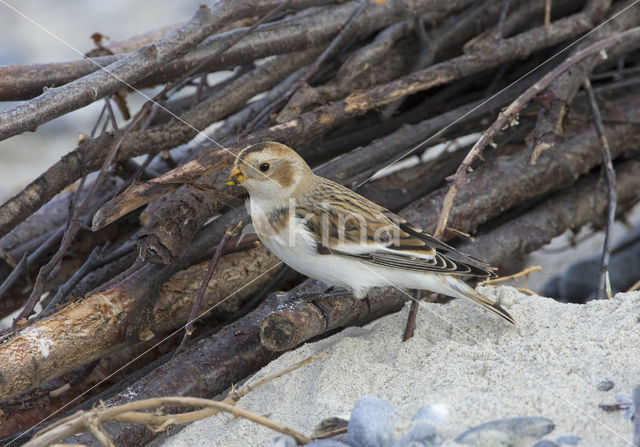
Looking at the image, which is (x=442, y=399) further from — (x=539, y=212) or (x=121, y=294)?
(x=539, y=212)

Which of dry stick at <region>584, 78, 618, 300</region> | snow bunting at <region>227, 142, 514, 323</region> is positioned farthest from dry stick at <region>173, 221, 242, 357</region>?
dry stick at <region>584, 78, 618, 300</region>

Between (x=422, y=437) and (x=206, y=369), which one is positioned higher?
(x=422, y=437)

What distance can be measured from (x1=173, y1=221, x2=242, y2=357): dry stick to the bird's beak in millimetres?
212

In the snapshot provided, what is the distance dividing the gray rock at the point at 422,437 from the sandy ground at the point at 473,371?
6 centimetres

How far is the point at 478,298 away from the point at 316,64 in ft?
5.10

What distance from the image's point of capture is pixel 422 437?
1759 mm

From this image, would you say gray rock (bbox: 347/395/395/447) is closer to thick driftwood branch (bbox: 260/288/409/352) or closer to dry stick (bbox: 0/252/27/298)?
thick driftwood branch (bbox: 260/288/409/352)

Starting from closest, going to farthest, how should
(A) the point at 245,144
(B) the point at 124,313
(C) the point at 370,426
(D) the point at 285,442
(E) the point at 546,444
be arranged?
(E) the point at 546,444
(C) the point at 370,426
(D) the point at 285,442
(B) the point at 124,313
(A) the point at 245,144

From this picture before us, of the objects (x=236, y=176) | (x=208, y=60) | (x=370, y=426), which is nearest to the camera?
(x=370, y=426)

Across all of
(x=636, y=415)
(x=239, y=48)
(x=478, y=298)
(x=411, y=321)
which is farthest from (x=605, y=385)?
(x=239, y=48)

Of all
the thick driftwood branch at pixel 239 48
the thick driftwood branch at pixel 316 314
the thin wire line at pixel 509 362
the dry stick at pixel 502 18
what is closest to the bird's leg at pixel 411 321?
the thin wire line at pixel 509 362

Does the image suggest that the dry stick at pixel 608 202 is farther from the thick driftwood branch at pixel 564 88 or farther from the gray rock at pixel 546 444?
the gray rock at pixel 546 444

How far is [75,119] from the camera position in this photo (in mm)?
6816

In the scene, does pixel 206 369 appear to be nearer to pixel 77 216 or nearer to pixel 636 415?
pixel 77 216
